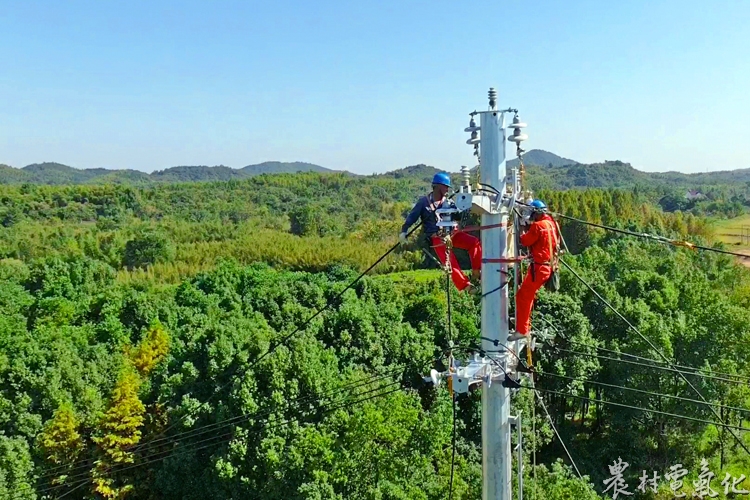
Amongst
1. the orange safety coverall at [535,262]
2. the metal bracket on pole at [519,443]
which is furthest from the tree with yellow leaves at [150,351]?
the orange safety coverall at [535,262]

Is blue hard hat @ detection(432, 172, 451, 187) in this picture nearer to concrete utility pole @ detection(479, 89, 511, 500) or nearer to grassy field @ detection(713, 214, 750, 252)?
concrete utility pole @ detection(479, 89, 511, 500)

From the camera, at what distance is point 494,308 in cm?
565

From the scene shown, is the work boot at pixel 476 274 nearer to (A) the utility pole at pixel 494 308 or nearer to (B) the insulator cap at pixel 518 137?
(A) the utility pole at pixel 494 308

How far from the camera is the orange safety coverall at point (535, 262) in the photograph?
601 centimetres

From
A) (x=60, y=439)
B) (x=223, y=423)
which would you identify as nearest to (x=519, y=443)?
(x=223, y=423)

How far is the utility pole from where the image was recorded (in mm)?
5465

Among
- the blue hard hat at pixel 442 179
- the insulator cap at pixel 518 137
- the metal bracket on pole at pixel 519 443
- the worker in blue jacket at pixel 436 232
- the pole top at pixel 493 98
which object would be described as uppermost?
the pole top at pixel 493 98

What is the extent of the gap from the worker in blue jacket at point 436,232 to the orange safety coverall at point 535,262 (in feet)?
1.81

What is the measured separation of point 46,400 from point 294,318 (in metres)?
9.67

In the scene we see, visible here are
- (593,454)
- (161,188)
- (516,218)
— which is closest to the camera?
(516,218)

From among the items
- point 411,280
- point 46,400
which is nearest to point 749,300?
point 411,280

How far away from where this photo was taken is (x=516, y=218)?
241 inches

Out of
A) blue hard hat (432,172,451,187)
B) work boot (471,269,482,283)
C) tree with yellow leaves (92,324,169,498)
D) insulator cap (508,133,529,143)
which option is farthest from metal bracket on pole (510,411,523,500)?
tree with yellow leaves (92,324,169,498)

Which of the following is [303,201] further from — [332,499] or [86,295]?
[332,499]
